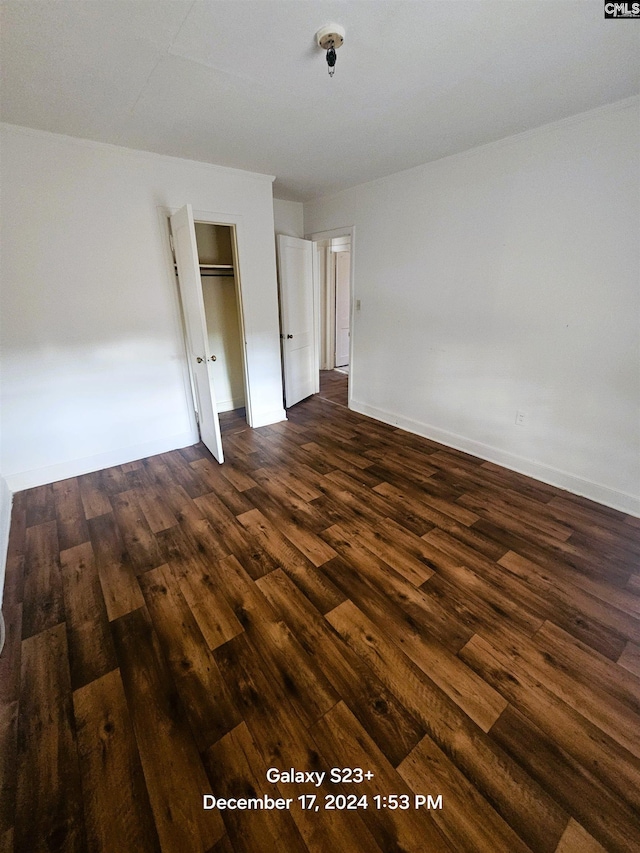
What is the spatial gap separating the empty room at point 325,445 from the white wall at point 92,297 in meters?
0.02

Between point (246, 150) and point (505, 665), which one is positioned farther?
point (246, 150)

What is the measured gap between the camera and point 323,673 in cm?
144

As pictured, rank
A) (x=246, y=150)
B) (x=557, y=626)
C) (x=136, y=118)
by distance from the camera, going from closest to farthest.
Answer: (x=557, y=626), (x=136, y=118), (x=246, y=150)

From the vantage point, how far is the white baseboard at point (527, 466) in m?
2.49

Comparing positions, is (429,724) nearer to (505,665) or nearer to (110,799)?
(505,665)

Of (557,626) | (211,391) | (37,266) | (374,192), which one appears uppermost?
(374,192)

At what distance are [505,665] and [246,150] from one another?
3.75m

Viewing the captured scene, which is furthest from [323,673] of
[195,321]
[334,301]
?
[334,301]

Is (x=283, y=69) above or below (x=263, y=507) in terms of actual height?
above

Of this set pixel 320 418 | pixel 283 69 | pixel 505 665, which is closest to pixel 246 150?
pixel 283 69

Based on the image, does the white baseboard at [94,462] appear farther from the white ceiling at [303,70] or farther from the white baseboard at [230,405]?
the white ceiling at [303,70]

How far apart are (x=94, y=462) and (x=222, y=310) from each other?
2.33 metres

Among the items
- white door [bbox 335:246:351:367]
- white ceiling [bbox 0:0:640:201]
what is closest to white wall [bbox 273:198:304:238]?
white door [bbox 335:246:351:367]

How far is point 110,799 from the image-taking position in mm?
1089
